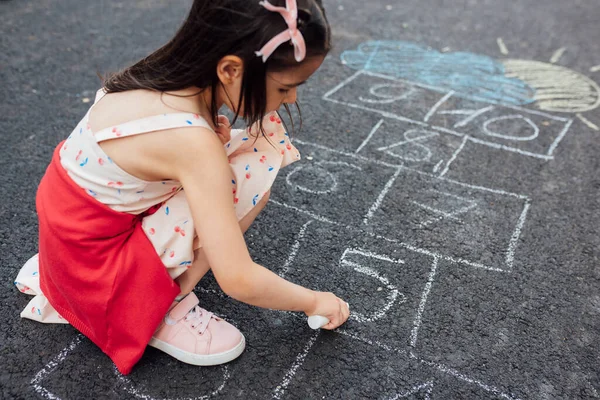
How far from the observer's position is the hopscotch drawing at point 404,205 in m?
1.52

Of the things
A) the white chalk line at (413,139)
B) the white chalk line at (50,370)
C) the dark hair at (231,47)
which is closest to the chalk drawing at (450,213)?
the white chalk line at (413,139)

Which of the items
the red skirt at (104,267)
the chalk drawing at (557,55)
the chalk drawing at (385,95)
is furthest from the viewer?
the chalk drawing at (557,55)

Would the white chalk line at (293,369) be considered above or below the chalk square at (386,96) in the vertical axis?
below

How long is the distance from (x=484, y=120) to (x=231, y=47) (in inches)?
70.7

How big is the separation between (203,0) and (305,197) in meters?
1.07

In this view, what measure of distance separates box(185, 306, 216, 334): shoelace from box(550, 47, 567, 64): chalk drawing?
2682mm

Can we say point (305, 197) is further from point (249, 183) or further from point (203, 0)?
point (203, 0)

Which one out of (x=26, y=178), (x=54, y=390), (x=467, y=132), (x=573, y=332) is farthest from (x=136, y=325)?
(x=467, y=132)

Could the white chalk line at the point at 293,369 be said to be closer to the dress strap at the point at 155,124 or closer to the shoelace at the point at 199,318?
the shoelace at the point at 199,318

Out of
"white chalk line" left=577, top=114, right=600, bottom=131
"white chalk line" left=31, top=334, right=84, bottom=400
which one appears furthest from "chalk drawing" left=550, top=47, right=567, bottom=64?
"white chalk line" left=31, top=334, right=84, bottom=400

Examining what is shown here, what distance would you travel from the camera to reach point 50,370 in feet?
4.80

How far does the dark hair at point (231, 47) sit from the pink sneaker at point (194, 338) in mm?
577

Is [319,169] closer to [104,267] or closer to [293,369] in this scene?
[293,369]

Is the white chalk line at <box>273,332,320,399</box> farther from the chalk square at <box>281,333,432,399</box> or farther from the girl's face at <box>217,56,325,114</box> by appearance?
the girl's face at <box>217,56,325,114</box>
